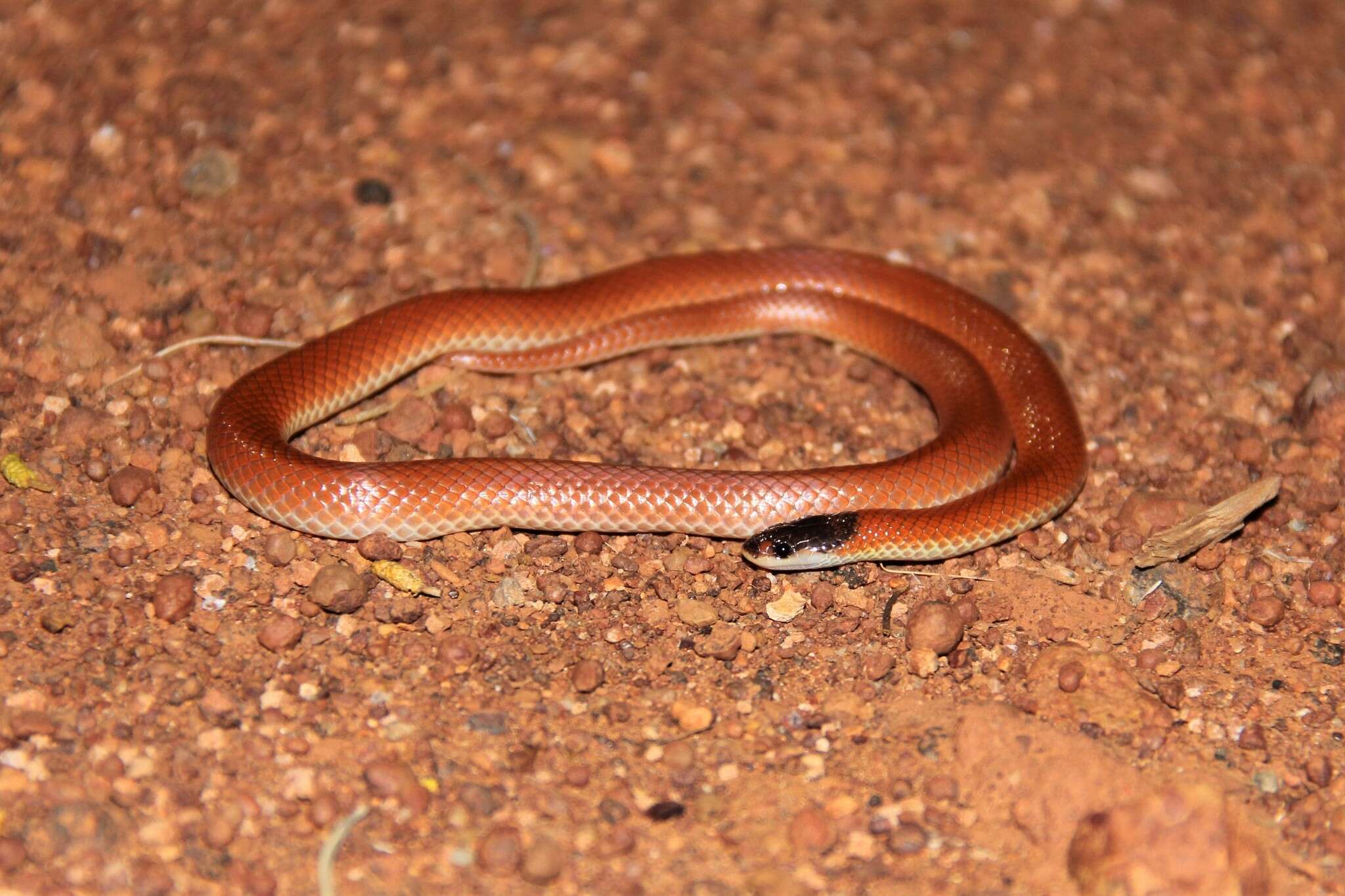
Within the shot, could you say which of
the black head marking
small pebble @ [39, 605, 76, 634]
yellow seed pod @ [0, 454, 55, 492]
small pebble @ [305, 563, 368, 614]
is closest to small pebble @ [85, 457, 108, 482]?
yellow seed pod @ [0, 454, 55, 492]

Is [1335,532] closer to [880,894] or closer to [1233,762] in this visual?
[1233,762]

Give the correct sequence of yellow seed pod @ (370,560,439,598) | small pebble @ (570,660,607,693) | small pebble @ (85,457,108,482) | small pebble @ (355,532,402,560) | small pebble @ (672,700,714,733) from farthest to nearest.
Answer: small pebble @ (85,457,108,482), small pebble @ (355,532,402,560), yellow seed pod @ (370,560,439,598), small pebble @ (570,660,607,693), small pebble @ (672,700,714,733)

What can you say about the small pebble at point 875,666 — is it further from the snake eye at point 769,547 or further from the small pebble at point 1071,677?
the small pebble at point 1071,677

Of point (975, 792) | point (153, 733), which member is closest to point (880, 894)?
point (975, 792)

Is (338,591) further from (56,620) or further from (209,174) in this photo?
(209,174)

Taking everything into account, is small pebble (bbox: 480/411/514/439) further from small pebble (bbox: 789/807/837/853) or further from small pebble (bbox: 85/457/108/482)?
small pebble (bbox: 789/807/837/853)
